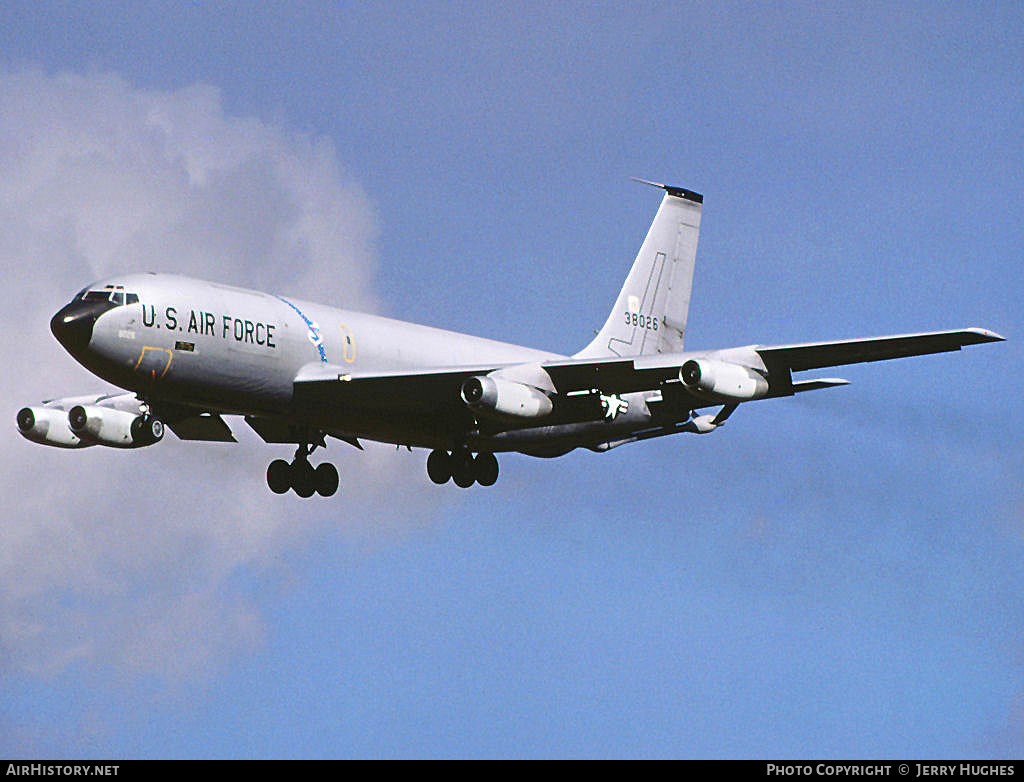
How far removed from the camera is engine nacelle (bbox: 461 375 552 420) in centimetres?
5025

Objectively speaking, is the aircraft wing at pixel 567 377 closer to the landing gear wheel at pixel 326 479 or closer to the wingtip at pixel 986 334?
the wingtip at pixel 986 334

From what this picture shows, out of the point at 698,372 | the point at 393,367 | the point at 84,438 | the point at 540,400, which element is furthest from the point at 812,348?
the point at 84,438

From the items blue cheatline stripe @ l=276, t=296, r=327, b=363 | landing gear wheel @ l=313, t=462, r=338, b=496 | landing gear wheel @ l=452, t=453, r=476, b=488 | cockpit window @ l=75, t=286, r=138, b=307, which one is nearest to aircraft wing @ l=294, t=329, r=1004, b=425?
blue cheatline stripe @ l=276, t=296, r=327, b=363

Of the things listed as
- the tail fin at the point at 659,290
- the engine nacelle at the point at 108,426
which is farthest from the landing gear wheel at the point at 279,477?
the tail fin at the point at 659,290

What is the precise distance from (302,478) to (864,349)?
69.3 ft

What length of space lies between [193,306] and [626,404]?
18.1m

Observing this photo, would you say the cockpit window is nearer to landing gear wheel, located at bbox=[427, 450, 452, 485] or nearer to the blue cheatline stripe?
the blue cheatline stripe

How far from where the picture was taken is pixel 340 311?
54.0 metres

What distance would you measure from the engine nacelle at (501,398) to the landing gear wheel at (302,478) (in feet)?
31.3

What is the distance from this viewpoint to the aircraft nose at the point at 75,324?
4731cm

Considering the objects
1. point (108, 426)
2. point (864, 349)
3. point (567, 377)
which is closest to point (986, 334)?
point (864, 349)

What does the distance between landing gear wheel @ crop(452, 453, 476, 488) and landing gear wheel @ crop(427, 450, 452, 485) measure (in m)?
0.32

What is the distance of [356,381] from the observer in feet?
167
